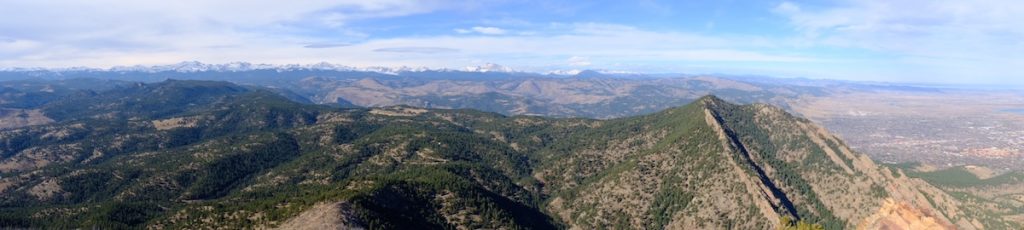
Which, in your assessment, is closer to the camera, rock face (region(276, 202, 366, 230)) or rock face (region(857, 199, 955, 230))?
rock face (region(857, 199, 955, 230))

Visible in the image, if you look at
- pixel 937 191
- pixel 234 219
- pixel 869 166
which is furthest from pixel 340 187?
pixel 937 191

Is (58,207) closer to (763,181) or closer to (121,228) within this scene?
(121,228)

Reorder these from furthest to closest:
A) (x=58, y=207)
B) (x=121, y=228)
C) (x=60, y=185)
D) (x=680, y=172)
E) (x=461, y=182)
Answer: (x=60, y=185)
(x=680, y=172)
(x=461, y=182)
(x=58, y=207)
(x=121, y=228)

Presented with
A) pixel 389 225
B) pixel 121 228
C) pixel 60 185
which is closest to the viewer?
pixel 389 225

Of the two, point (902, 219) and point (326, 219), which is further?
point (902, 219)

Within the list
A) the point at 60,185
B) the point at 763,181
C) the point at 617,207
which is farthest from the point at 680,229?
the point at 60,185

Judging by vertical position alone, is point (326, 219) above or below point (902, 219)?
below

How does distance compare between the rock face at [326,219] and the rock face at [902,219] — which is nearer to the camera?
the rock face at [902,219]

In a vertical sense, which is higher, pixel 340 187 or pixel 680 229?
pixel 340 187

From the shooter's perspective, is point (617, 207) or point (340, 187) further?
point (617, 207)
